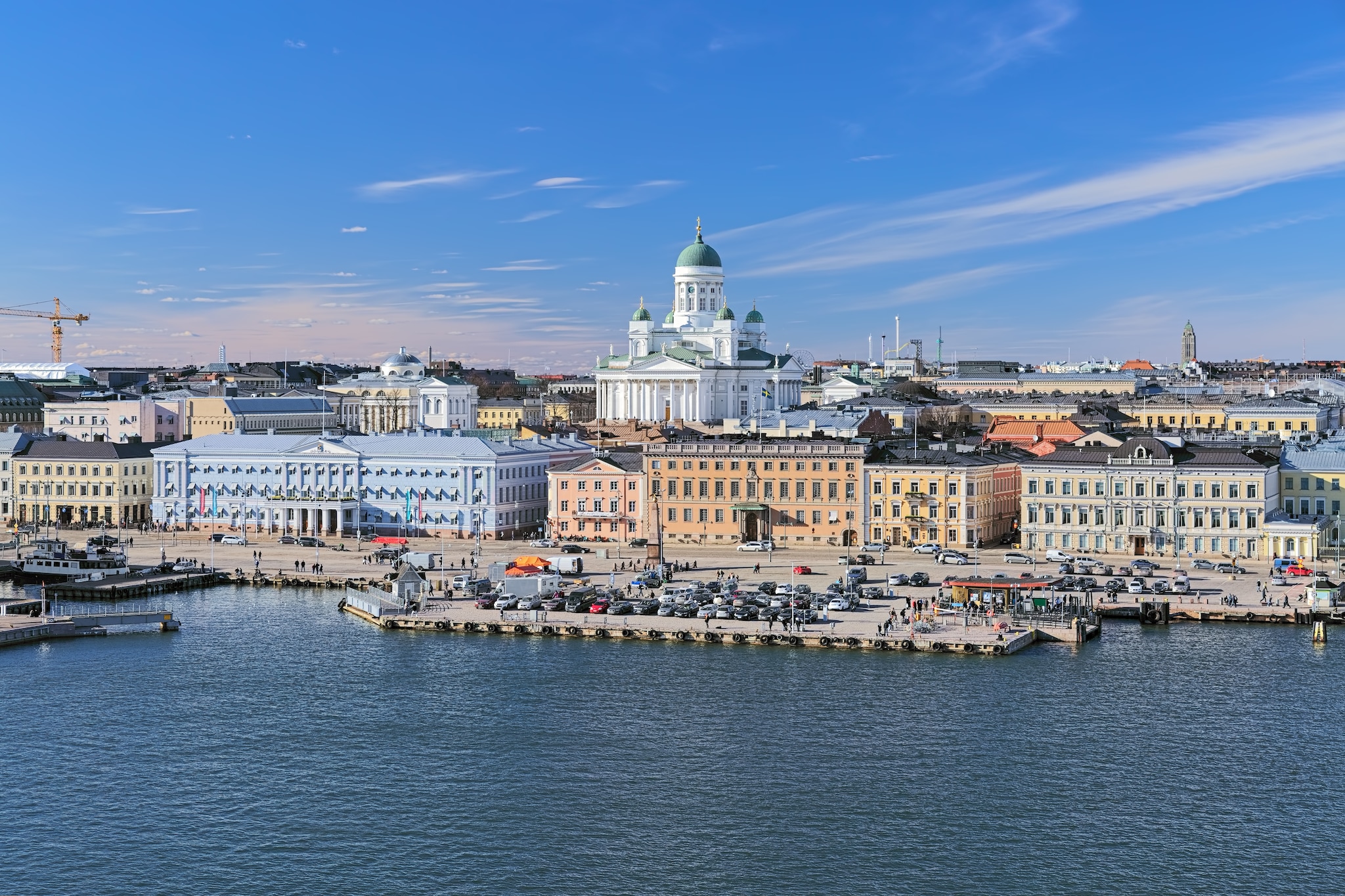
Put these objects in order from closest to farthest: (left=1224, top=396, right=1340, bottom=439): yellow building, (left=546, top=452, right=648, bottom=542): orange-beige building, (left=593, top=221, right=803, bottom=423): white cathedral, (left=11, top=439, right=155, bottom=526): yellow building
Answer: (left=546, top=452, right=648, bottom=542): orange-beige building
(left=11, top=439, right=155, bottom=526): yellow building
(left=1224, top=396, right=1340, bottom=439): yellow building
(left=593, top=221, right=803, bottom=423): white cathedral

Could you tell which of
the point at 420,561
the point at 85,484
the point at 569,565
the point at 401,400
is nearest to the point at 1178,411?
the point at 401,400

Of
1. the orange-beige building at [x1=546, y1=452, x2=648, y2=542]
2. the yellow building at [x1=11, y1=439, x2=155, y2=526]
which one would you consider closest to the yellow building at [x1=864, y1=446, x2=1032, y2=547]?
the orange-beige building at [x1=546, y1=452, x2=648, y2=542]

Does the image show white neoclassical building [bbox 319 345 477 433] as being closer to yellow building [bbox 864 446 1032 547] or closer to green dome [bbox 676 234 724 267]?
green dome [bbox 676 234 724 267]

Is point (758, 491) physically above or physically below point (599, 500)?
above

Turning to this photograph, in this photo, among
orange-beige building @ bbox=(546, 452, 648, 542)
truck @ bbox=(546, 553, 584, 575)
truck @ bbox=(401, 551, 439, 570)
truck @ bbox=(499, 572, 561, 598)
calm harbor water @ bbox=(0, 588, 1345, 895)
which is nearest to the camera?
calm harbor water @ bbox=(0, 588, 1345, 895)

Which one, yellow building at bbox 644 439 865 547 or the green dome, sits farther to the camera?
the green dome

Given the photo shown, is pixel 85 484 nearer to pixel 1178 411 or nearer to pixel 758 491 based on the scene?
pixel 758 491

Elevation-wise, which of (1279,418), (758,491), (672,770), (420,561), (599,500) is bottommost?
(672,770)

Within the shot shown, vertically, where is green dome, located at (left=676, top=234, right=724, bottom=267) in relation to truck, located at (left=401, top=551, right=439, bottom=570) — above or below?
above
